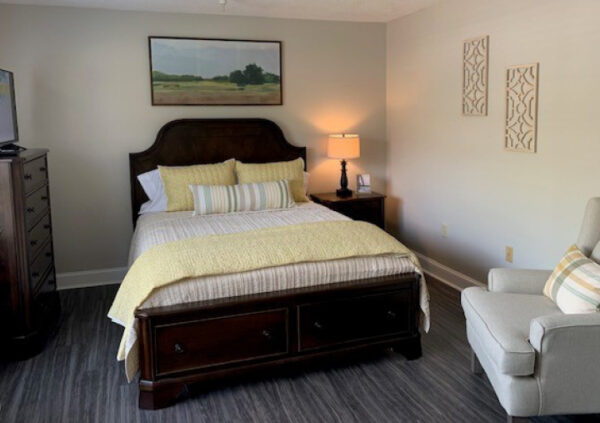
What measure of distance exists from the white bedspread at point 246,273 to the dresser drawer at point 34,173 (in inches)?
29.3

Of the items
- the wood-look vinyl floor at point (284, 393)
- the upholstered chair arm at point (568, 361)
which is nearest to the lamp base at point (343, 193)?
the wood-look vinyl floor at point (284, 393)

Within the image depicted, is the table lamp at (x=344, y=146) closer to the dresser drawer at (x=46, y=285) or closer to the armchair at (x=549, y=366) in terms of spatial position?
the dresser drawer at (x=46, y=285)

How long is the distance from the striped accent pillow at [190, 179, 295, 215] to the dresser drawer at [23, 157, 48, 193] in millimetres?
1072

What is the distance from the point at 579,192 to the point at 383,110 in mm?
2551

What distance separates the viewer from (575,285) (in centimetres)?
258

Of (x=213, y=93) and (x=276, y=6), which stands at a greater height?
(x=276, y=6)

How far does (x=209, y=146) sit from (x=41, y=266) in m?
1.79

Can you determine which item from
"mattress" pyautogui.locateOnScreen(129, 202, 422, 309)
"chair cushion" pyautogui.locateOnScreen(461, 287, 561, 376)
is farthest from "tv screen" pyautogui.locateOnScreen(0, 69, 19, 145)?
"chair cushion" pyautogui.locateOnScreen(461, 287, 561, 376)

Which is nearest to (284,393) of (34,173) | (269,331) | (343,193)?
(269,331)

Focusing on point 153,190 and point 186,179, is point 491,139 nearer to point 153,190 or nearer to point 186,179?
point 186,179

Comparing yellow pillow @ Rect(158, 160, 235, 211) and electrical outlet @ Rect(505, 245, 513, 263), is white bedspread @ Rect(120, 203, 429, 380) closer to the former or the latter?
yellow pillow @ Rect(158, 160, 235, 211)

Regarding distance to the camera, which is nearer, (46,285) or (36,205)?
(36,205)

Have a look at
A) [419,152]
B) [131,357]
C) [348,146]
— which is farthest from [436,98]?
[131,357]

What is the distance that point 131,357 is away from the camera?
279cm
